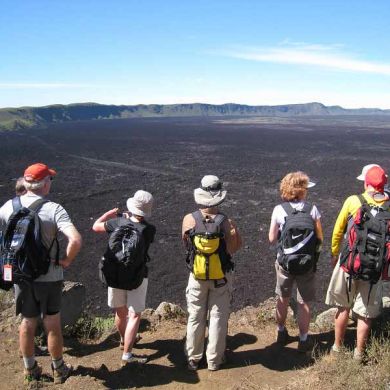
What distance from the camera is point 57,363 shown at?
313cm

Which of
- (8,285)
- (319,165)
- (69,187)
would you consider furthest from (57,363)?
(319,165)

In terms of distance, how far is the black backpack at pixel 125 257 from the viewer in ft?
10.8

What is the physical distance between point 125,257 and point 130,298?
1.30 ft

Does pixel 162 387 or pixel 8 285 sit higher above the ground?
pixel 8 285

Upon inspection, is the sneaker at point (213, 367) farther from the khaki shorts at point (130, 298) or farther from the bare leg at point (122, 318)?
the bare leg at point (122, 318)

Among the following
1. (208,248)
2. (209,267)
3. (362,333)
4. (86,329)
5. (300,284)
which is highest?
(208,248)

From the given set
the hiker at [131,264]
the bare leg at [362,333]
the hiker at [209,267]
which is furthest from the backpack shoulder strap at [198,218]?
the bare leg at [362,333]

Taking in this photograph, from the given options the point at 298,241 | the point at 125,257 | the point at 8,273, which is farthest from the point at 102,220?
the point at 298,241

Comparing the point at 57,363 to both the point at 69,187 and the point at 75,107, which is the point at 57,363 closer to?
the point at 69,187

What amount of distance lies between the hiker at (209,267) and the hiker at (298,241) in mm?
415

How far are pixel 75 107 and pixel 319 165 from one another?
143422mm

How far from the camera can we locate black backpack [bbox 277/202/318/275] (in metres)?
3.35

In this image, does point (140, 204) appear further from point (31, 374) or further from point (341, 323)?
point (341, 323)

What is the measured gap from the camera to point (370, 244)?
3.04 m
